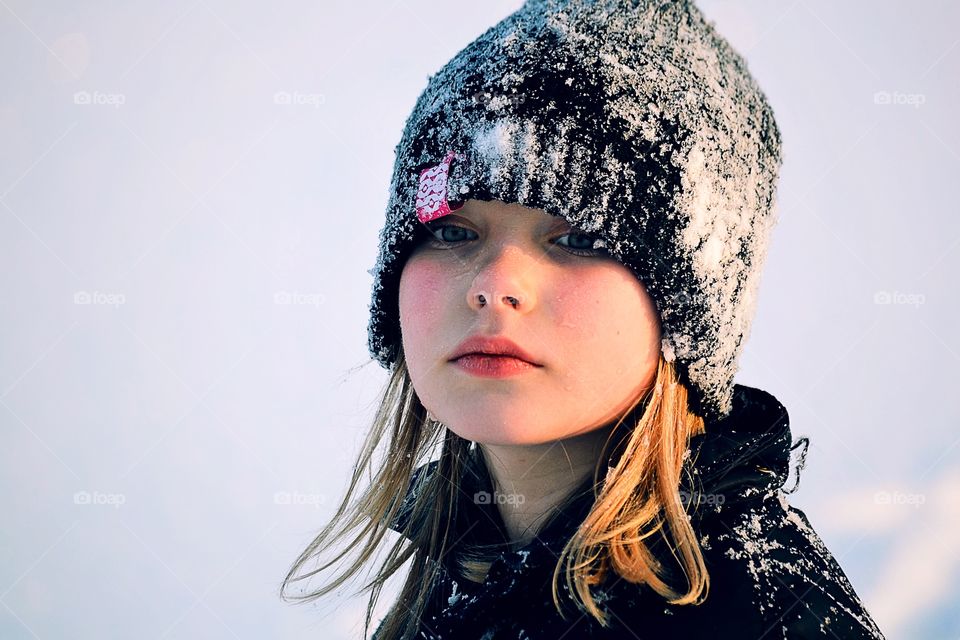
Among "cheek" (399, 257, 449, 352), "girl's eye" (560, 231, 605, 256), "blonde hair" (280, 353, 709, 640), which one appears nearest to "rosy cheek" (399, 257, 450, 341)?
"cheek" (399, 257, 449, 352)

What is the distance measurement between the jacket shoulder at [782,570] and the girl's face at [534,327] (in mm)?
290

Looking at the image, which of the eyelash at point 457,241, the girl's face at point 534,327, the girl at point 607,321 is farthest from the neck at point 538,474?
the eyelash at point 457,241

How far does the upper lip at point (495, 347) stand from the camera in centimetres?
147

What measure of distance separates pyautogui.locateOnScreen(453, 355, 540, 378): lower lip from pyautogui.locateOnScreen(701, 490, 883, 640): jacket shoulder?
0.41 meters

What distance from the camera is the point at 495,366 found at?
1496 millimetres

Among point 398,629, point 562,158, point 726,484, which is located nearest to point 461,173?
point 562,158

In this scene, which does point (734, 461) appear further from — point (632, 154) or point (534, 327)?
point (632, 154)

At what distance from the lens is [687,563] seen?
1385mm

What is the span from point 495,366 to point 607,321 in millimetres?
206

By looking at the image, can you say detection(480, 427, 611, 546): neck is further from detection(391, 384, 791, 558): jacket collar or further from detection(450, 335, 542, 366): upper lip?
detection(450, 335, 542, 366): upper lip

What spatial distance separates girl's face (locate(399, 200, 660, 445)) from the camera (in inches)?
57.8

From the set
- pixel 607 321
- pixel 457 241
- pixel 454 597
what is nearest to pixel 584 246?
pixel 607 321

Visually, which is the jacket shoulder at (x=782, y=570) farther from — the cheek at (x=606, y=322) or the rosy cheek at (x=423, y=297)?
the rosy cheek at (x=423, y=297)

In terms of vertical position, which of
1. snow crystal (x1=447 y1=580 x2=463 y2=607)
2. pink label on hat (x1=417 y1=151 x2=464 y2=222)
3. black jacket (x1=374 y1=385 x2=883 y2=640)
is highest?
pink label on hat (x1=417 y1=151 x2=464 y2=222)
